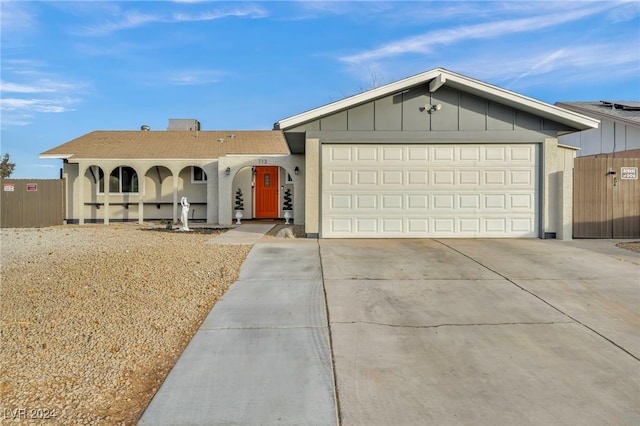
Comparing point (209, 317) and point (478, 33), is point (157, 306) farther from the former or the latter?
point (478, 33)

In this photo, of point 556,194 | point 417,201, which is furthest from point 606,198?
point 417,201

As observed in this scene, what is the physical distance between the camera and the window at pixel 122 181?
17.0 m

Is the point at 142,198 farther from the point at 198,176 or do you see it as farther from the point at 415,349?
the point at 415,349

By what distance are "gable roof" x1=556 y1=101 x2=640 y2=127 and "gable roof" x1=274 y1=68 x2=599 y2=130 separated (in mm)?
7347

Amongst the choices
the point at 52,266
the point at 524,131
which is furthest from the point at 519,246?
the point at 52,266

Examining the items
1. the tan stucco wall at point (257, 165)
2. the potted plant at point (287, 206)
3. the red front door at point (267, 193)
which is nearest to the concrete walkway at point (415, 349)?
the tan stucco wall at point (257, 165)

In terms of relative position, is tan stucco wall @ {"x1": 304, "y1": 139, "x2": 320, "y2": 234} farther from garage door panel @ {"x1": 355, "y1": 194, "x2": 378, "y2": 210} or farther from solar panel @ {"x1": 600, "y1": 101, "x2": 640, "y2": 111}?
solar panel @ {"x1": 600, "y1": 101, "x2": 640, "y2": 111}

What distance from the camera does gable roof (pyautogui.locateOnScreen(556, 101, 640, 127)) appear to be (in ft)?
49.2

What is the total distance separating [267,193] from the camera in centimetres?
1755

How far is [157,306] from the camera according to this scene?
4.80 m

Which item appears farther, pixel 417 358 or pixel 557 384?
pixel 417 358

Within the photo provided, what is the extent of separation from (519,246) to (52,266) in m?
9.11

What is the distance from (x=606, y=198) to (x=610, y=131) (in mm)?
7328

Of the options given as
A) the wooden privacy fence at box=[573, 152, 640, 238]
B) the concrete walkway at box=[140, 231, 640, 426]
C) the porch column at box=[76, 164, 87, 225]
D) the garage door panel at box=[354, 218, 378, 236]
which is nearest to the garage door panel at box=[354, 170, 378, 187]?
the garage door panel at box=[354, 218, 378, 236]
